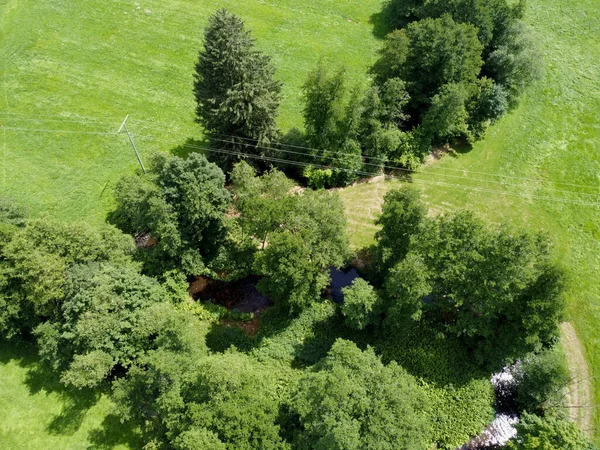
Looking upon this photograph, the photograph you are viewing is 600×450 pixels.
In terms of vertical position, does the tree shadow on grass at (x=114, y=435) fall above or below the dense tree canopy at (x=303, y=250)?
below

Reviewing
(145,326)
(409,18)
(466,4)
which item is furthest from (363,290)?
(409,18)

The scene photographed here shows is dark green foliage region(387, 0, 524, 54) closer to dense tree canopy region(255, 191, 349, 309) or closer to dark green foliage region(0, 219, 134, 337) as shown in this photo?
dense tree canopy region(255, 191, 349, 309)

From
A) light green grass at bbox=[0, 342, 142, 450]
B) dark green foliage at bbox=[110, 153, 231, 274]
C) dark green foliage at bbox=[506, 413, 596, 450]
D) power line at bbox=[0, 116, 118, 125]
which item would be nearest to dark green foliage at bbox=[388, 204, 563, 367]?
dark green foliage at bbox=[506, 413, 596, 450]

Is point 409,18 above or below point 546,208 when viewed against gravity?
above

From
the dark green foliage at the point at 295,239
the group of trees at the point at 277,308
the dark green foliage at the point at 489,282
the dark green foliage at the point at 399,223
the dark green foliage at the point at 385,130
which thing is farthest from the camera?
the dark green foliage at the point at 385,130

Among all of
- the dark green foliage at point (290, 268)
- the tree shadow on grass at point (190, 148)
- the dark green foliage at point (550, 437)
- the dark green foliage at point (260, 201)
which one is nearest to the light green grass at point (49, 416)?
the dark green foliage at point (290, 268)

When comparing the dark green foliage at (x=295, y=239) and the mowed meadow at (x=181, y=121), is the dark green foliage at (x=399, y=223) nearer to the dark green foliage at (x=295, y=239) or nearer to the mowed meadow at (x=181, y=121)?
the dark green foliage at (x=295, y=239)

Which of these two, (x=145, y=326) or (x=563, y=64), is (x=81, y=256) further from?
(x=563, y=64)
